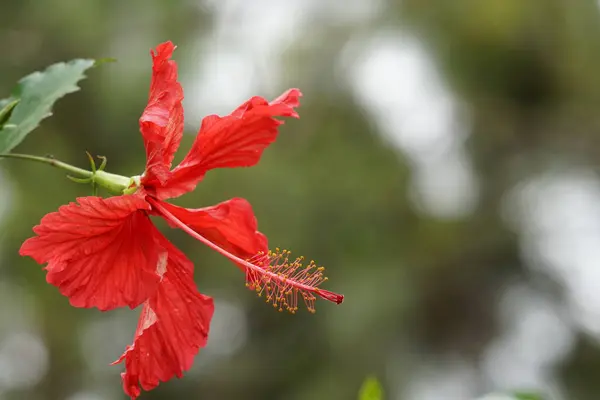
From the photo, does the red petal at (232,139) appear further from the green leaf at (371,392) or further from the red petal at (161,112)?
the green leaf at (371,392)

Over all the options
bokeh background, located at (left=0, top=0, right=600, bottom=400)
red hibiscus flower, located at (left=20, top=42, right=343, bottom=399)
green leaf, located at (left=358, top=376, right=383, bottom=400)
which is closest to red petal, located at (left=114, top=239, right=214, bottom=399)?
red hibiscus flower, located at (left=20, top=42, right=343, bottom=399)

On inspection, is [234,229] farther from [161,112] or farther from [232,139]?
[161,112]

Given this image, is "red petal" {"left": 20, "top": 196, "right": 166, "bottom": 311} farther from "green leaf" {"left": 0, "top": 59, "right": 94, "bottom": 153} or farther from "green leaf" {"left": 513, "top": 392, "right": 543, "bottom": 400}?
"green leaf" {"left": 513, "top": 392, "right": 543, "bottom": 400}

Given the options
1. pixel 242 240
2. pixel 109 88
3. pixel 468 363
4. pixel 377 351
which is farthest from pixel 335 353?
pixel 242 240

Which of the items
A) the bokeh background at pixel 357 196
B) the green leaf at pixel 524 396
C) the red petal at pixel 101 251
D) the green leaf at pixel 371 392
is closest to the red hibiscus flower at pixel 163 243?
the red petal at pixel 101 251

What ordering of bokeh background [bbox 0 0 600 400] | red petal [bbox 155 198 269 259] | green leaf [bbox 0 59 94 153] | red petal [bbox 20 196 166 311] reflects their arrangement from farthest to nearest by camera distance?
bokeh background [bbox 0 0 600 400] < red petal [bbox 155 198 269 259] < green leaf [bbox 0 59 94 153] < red petal [bbox 20 196 166 311]

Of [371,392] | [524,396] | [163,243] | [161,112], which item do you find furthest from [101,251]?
[524,396]

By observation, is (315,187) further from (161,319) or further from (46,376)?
(161,319)
